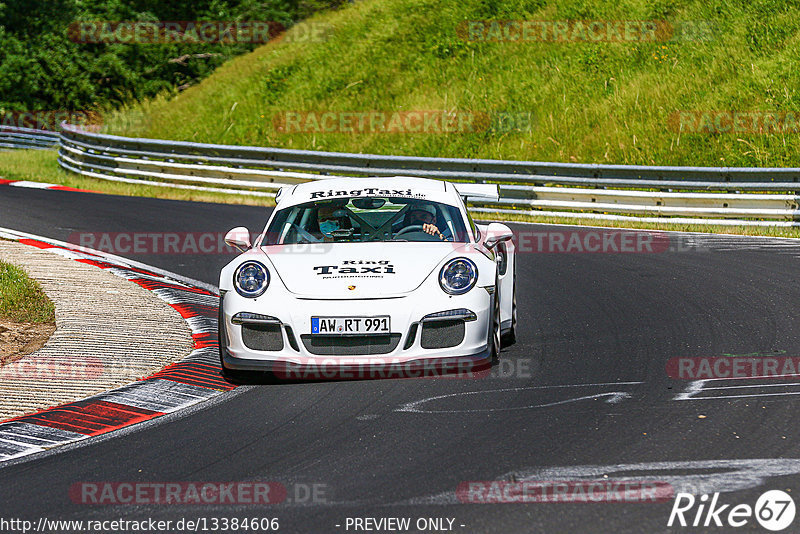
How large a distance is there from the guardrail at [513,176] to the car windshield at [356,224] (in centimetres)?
925

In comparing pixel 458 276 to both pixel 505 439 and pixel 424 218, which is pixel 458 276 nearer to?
pixel 424 218

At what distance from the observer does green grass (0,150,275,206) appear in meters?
21.5

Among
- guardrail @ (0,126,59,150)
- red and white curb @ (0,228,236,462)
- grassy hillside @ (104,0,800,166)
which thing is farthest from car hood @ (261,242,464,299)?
guardrail @ (0,126,59,150)

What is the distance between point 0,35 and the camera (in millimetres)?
40406

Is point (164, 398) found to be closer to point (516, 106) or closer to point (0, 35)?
point (516, 106)

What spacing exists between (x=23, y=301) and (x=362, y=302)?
431 cm

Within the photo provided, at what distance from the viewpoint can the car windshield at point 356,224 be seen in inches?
316

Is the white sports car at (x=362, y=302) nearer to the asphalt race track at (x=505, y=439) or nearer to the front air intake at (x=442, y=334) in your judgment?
the front air intake at (x=442, y=334)

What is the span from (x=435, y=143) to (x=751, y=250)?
11946 mm

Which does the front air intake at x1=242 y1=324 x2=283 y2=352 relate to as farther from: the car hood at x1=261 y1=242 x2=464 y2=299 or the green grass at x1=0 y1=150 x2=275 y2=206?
the green grass at x1=0 y1=150 x2=275 y2=206

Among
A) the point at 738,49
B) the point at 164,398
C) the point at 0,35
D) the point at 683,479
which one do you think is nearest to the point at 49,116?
the point at 0,35

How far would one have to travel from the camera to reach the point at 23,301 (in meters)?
9.84

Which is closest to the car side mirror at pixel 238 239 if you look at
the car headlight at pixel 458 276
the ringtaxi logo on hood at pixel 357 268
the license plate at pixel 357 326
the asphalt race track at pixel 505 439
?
the ringtaxi logo on hood at pixel 357 268

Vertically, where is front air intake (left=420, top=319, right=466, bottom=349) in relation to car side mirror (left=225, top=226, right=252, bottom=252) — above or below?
below
